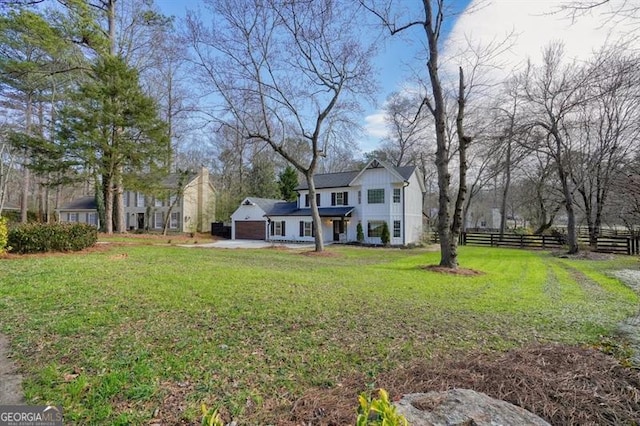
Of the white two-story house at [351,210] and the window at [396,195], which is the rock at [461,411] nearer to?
the white two-story house at [351,210]

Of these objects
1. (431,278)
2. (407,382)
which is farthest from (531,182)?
(407,382)

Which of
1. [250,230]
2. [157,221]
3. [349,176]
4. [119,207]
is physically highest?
[349,176]

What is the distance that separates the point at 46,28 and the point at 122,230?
13674 mm

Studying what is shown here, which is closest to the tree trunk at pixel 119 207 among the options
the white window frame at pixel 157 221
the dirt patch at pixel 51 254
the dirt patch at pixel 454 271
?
the dirt patch at pixel 51 254

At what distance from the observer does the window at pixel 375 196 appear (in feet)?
79.5

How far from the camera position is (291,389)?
3.11 metres

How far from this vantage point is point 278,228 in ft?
93.4

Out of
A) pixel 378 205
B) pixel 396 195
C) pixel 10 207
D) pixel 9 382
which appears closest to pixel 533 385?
pixel 9 382

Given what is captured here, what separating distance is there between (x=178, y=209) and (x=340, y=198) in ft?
61.0

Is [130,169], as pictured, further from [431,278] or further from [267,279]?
[431,278]

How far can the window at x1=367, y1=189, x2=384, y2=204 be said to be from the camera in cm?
2423

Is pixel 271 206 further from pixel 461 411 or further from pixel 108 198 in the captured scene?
pixel 461 411

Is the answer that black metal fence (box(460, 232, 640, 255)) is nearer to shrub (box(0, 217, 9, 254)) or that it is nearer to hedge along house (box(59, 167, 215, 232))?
hedge along house (box(59, 167, 215, 232))

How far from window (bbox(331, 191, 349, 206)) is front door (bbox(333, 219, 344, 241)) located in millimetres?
1500
